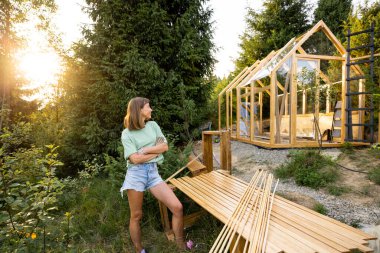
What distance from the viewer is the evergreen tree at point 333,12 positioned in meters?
14.2

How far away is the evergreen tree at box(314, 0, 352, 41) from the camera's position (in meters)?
14.2

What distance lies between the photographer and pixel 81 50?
21.5 ft

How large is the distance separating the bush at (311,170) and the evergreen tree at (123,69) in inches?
118

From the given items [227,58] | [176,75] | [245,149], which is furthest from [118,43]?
[227,58]

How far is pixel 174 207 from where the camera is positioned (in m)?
2.31

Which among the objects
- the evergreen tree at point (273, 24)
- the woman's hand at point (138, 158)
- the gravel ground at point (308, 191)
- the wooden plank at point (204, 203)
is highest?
the evergreen tree at point (273, 24)

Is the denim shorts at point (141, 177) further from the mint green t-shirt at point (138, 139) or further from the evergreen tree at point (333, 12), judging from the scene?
the evergreen tree at point (333, 12)

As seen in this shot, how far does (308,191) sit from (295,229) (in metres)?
2.73

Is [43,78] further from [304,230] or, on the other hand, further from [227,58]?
[304,230]

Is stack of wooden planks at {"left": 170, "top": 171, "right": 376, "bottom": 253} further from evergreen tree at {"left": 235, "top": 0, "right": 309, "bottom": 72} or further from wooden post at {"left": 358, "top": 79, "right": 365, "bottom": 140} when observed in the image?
evergreen tree at {"left": 235, "top": 0, "right": 309, "bottom": 72}

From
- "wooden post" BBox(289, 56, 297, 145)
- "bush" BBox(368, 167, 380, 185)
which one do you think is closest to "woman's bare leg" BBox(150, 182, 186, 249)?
"bush" BBox(368, 167, 380, 185)

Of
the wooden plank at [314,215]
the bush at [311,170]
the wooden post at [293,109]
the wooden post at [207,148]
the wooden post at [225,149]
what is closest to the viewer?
the wooden plank at [314,215]

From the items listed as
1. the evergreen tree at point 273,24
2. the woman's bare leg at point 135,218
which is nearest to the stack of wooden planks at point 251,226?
the woman's bare leg at point 135,218

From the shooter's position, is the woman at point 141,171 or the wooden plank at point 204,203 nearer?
the wooden plank at point 204,203
